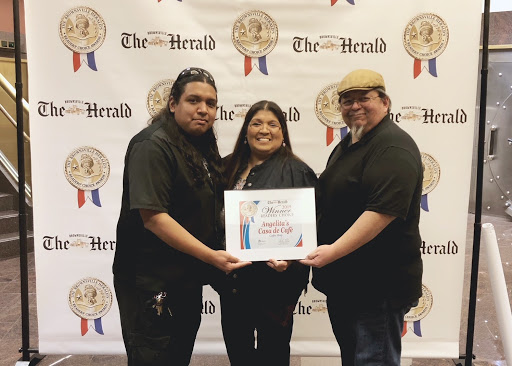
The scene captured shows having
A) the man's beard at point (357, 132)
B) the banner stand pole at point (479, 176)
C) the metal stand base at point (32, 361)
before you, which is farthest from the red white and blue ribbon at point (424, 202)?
the metal stand base at point (32, 361)

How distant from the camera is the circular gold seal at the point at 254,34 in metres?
2.43

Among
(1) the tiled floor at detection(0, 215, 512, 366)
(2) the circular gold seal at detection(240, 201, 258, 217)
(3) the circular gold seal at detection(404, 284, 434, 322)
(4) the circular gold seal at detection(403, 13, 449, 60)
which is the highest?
(4) the circular gold seal at detection(403, 13, 449, 60)

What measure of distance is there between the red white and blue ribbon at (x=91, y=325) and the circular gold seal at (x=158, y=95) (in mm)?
1270

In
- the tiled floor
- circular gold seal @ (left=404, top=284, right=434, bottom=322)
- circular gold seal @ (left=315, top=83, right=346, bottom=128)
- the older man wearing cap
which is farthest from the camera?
the tiled floor

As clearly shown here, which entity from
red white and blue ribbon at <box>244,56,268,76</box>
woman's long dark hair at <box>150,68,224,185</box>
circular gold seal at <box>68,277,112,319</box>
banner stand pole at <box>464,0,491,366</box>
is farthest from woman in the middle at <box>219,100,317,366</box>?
banner stand pole at <box>464,0,491,366</box>

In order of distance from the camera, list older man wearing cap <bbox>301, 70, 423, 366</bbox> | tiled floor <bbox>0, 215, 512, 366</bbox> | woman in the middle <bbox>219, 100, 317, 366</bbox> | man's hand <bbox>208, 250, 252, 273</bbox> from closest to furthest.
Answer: older man wearing cap <bbox>301, 70, 423, 366</bbox> → man's hand <bbox>208, 250, 252, 273</bbox> → woman in the middle <bbox>219, 100, 317, 366</bbox> → tiled floor <bbox>0, 215, 512, 366</bbox>

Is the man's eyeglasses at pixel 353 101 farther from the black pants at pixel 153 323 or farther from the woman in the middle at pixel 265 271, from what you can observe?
the black pants at pixel 153 323

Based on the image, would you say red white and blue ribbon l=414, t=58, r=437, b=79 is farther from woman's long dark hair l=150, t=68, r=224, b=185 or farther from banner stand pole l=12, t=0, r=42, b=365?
banner stand pole l=12, t=0, r=42, b=365

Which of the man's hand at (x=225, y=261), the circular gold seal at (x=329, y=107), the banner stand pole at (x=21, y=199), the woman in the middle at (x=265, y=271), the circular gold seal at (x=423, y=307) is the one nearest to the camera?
the man's hand at (x=225, y=261)

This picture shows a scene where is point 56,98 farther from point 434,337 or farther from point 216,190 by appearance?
point 434,337

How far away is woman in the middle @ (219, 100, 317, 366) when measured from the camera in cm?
186

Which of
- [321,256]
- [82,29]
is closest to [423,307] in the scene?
[321,256]

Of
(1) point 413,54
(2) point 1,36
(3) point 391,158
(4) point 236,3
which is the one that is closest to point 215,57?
(4) point 236,3

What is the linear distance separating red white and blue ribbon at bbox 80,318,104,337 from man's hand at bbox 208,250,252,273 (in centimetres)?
132
